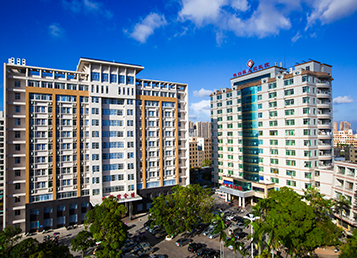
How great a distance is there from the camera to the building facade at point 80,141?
43.3m

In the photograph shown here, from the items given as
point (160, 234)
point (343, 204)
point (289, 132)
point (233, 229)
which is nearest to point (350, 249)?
point (343, 204)

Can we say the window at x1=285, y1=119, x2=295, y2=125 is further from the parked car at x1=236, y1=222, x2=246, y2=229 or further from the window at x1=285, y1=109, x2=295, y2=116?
the parked car at x1=236, y1=222, x2=246, y2=229

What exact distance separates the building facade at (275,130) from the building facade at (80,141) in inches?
715

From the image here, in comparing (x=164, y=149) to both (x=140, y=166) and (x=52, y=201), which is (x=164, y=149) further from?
(x=52, y=201)

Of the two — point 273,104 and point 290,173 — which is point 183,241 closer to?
point 290,173

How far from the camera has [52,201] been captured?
147 ft

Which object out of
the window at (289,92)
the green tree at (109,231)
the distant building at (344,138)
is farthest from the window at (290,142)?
the distant building at (344,138)

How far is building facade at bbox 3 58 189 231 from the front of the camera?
142ft

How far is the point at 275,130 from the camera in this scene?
52.2 metres

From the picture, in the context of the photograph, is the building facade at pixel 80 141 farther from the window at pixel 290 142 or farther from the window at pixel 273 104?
the window at pixel 290 142

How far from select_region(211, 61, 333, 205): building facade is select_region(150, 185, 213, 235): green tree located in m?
17.1

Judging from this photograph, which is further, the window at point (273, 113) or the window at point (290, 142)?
the window at point (273, 113)

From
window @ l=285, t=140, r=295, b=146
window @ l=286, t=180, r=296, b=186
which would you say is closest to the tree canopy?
window @ l=286, t=180, r=296, b=186

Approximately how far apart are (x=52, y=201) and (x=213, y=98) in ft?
166
